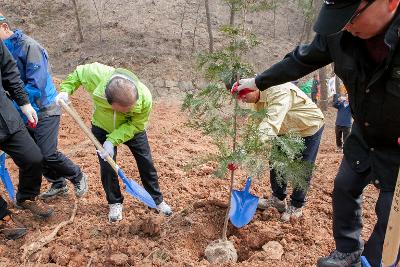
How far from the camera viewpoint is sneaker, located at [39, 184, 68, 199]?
13.4 ft

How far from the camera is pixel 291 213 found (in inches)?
143

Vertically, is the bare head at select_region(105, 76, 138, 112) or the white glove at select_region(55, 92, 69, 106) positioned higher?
the bare head at select_region(105, 76, 138, 112)

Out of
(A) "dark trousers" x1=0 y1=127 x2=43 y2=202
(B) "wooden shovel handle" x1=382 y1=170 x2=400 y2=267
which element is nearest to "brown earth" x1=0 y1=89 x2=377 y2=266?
(A) "dark trousers" x1=0 y1=127 x2=43 y2=202

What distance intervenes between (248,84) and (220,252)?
1361 mm

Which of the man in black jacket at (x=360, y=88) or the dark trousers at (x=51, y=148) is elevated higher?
the man in black jacket at (x=360, y=88)

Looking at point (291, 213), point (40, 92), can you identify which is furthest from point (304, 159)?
point (40, 92)

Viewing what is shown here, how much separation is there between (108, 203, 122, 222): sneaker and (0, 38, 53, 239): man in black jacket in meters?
0.69

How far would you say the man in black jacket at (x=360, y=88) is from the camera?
1710mm

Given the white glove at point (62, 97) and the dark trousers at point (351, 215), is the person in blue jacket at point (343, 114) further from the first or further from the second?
the white glove at point (62, 97)

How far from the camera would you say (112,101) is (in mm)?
2996

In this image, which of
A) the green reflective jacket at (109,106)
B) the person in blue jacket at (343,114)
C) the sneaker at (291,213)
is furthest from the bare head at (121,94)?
the person in blue jacket at (343,114)

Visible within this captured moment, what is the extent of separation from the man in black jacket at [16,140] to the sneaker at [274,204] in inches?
Answer: 81.7

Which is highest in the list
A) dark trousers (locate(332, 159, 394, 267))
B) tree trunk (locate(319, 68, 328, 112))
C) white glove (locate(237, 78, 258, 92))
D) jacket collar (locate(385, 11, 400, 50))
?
jacket collar (locate(385, 11, 400, 50))

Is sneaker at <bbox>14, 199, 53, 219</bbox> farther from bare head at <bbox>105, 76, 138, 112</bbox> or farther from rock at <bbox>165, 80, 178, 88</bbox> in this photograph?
rock at <bbox>165, 80, 178, 88</bbox>
